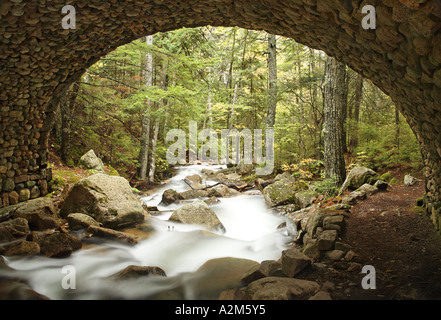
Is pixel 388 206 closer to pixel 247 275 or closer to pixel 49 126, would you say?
pixel 247 275

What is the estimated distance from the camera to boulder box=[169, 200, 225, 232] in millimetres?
5973

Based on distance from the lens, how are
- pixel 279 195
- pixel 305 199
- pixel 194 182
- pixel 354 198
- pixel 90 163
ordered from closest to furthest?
pixel 354 198
pixel 305 199
pixel 279 195
pixel 90 163
pixel 194 182

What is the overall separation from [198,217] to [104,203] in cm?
216

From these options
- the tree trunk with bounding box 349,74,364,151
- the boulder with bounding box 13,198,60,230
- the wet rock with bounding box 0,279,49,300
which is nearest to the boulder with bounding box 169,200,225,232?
the boulder with bounding box 13,198,60,230

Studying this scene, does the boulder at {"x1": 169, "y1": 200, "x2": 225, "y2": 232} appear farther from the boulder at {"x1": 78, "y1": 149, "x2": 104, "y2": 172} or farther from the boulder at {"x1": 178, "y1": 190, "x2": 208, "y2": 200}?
the boulder at {"x1": 78, "y1": 149, "x2": 104, "y2": 172}

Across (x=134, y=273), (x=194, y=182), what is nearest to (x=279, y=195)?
(x=194, y=182)

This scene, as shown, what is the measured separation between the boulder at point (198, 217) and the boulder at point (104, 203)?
0.91 m

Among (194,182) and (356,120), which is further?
(194,182)

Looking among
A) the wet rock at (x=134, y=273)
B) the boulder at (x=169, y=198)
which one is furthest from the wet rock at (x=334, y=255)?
the boulder at (x=169, y=198)

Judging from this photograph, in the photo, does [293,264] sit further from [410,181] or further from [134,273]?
[410,181]

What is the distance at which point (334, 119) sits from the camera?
19.0 feet

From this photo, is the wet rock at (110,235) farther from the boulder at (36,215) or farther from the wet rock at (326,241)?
the wet rock at (326,241)

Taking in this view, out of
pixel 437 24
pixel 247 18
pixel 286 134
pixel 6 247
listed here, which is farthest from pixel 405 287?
pixel 286 134

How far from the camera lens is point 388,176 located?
21.1ft
